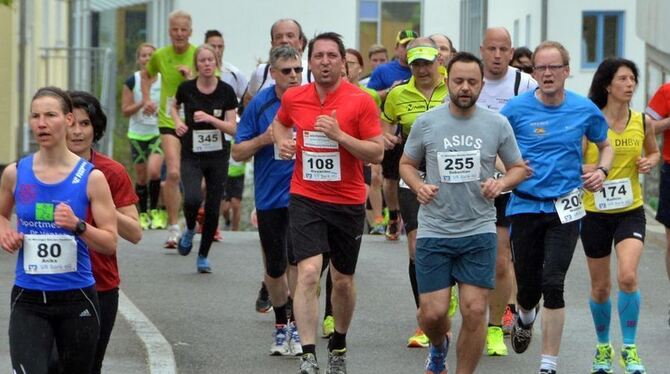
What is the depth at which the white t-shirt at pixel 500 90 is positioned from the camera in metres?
11.6

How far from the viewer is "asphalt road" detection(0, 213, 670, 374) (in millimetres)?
10812

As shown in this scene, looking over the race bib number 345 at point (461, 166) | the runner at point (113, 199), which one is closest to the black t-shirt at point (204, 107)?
the race bib number 345 at point (461, 166)

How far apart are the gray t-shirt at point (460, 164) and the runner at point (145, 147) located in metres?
10.4

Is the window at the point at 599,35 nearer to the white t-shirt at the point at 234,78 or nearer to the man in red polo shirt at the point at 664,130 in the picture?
the white t-shirt at the point at 234,78

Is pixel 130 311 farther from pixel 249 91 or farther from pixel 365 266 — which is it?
pixel 365 266

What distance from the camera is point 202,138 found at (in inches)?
600

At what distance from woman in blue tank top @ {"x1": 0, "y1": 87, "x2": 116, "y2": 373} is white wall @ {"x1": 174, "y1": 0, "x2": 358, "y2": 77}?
1671 inches

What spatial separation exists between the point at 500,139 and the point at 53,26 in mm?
23425

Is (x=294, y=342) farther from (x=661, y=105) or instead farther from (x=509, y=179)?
(x=661, y=105)

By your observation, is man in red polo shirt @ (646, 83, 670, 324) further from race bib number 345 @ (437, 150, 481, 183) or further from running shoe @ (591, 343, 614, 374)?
race bib number 345 @ (437, 150, 481, 183)

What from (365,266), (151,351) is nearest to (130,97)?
(365,266)

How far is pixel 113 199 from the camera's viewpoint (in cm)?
789

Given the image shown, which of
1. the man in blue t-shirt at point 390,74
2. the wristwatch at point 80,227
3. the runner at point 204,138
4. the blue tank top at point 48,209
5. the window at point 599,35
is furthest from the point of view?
the window at point 599,35

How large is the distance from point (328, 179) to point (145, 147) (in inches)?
407
